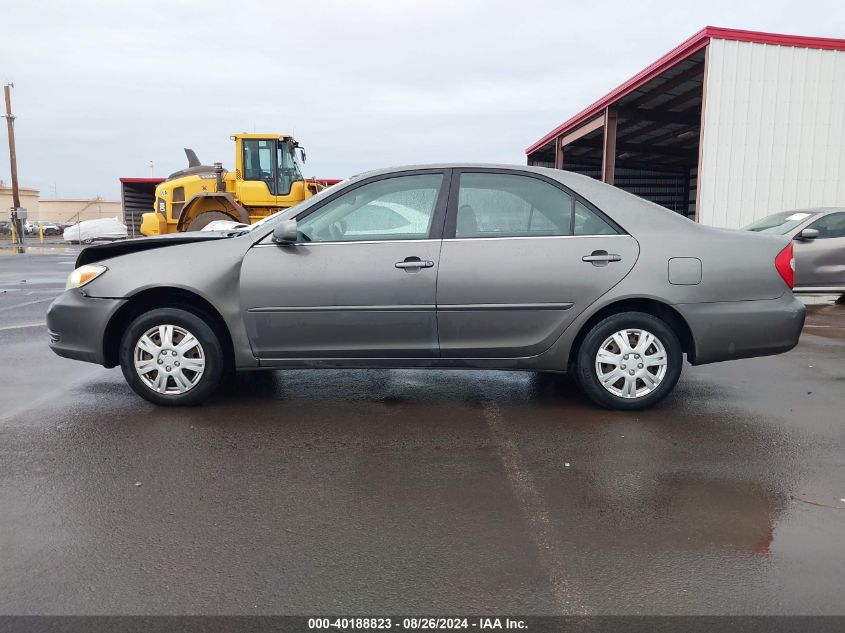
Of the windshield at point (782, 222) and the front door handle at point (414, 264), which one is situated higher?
the windshield at point (782, 222)

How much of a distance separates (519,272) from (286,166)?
1294cm

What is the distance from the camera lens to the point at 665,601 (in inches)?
94.0

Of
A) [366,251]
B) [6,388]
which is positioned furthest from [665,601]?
[6,388]

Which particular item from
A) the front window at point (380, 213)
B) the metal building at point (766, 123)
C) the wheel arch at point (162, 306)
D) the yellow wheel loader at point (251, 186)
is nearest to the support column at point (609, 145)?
the metal building at point (766, 123)

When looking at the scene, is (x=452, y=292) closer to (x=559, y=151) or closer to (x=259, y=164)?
(x=259, y=164)

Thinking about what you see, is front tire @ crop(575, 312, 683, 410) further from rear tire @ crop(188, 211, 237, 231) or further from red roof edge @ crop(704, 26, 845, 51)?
rear tire @ crop(188, 211, 237, 231)

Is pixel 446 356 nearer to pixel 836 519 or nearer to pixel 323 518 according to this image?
pixel 323 518

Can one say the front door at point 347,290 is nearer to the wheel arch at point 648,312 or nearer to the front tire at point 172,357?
the front tire at point 172,357

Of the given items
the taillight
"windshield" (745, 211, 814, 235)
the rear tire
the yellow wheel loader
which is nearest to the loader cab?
the yellow wheel loader

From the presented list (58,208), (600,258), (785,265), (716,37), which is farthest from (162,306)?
(58,208)

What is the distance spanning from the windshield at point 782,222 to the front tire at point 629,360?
6.63 metres

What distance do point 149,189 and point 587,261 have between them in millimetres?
30318

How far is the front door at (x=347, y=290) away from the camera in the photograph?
447 cm

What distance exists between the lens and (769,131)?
12.6 m
